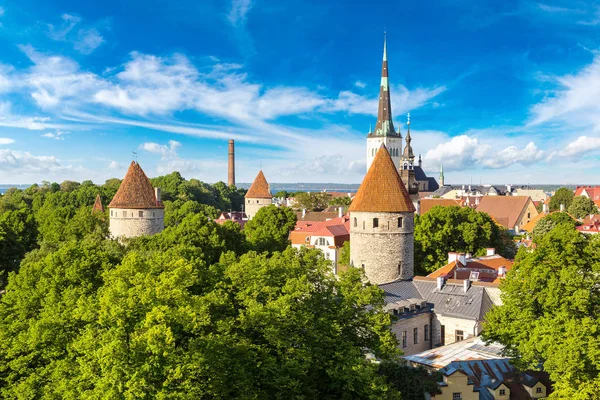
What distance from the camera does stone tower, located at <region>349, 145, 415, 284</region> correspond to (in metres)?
34.7

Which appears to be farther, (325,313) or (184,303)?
(325,313)

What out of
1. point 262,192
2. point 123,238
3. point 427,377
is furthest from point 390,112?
point 427,377

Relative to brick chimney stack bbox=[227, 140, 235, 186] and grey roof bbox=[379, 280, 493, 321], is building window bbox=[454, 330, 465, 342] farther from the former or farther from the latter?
brick chimney stack bbox=[227, 140, 235, 186]

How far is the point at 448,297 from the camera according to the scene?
3170 cm

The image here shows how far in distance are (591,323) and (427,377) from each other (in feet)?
20.7

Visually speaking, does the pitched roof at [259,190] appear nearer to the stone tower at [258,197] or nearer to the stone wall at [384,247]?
the stone tower at [258,197]

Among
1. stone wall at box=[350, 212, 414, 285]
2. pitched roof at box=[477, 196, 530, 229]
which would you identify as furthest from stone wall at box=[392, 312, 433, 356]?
pitched roof at box=[477, 196, 530, 229]

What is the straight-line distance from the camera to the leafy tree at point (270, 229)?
162 feet

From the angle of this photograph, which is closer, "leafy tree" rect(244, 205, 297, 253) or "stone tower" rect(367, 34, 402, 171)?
"leafy tree" rect(244, 205, 297, 253)

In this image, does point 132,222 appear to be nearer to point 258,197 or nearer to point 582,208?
point 258,197

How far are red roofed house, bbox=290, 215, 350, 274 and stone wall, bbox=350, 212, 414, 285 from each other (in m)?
18.5

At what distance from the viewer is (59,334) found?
19.0m

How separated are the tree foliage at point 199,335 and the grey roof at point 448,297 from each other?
10742 mm

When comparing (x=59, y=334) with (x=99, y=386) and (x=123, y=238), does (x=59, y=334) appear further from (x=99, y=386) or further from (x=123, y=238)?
(x=123, y=238)
